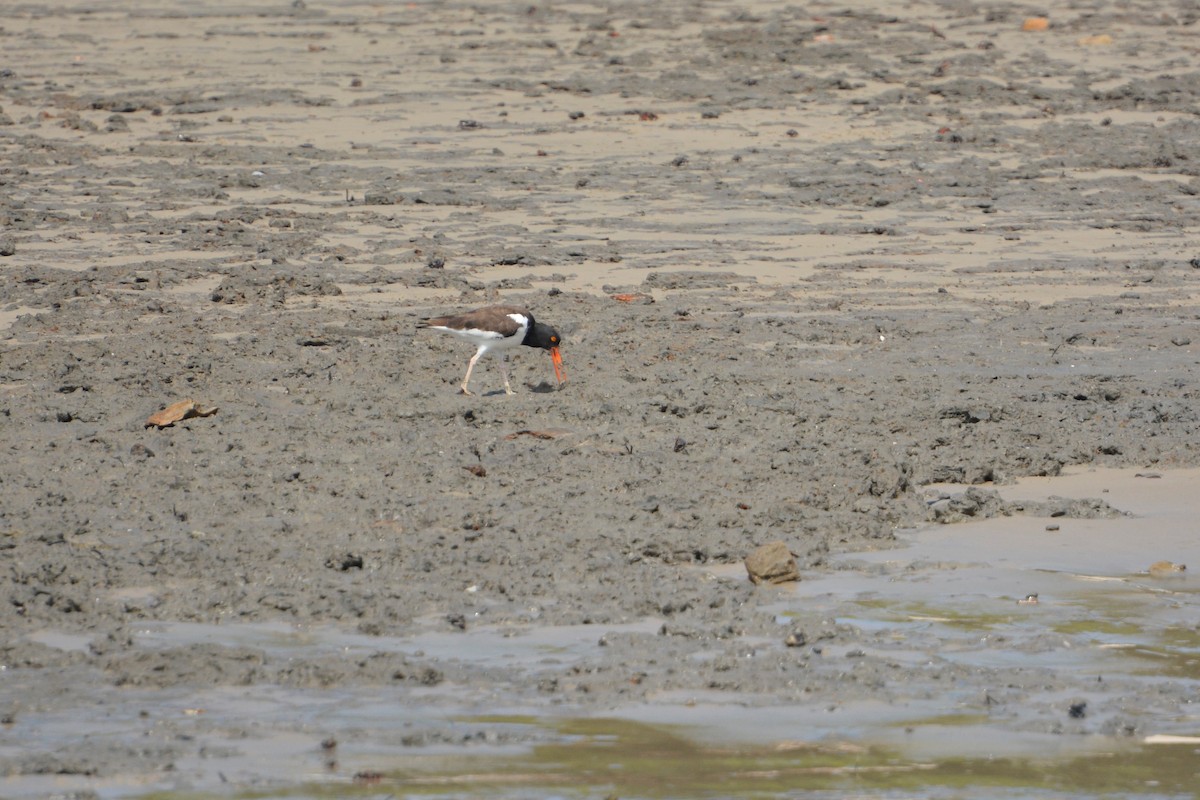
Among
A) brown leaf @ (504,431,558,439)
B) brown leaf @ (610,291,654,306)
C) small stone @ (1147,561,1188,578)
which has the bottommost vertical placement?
small stone @ (1147,561,1188,578)

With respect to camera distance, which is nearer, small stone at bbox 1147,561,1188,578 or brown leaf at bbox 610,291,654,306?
small stone at bbox 1147,561,1188,578

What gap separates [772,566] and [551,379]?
3105 millimetres

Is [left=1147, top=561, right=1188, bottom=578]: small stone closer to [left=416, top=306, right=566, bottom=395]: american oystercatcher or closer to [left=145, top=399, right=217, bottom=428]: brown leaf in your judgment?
[left=416, top=306, right=566, bottom=395]: american oystercatcher

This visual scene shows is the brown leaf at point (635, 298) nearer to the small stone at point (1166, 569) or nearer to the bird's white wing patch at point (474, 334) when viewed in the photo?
the bird's white wing patch at point (474, 334)

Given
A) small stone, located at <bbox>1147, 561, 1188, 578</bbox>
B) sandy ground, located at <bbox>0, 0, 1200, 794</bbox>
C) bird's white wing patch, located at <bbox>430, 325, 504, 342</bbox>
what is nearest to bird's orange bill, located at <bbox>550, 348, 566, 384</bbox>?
sandy ground, located at <bbox>0, 0, 1200, 794</bbox>

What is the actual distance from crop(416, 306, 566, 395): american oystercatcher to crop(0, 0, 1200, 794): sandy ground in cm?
25

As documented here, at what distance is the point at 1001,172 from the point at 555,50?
6811mm

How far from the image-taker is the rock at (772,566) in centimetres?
627

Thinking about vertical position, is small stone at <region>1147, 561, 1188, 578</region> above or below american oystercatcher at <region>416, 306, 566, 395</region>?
below

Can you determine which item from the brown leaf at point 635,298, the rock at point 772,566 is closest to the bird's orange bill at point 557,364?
the brown leaf at point 635,298

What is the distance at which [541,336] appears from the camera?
878 centimetres

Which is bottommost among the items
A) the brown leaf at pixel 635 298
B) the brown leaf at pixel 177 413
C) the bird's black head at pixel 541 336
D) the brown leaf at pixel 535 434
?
the brown leaf at pixel 635 298

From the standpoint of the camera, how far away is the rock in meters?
6.27

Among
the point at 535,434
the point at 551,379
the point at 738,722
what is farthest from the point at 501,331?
the point at 738,722
